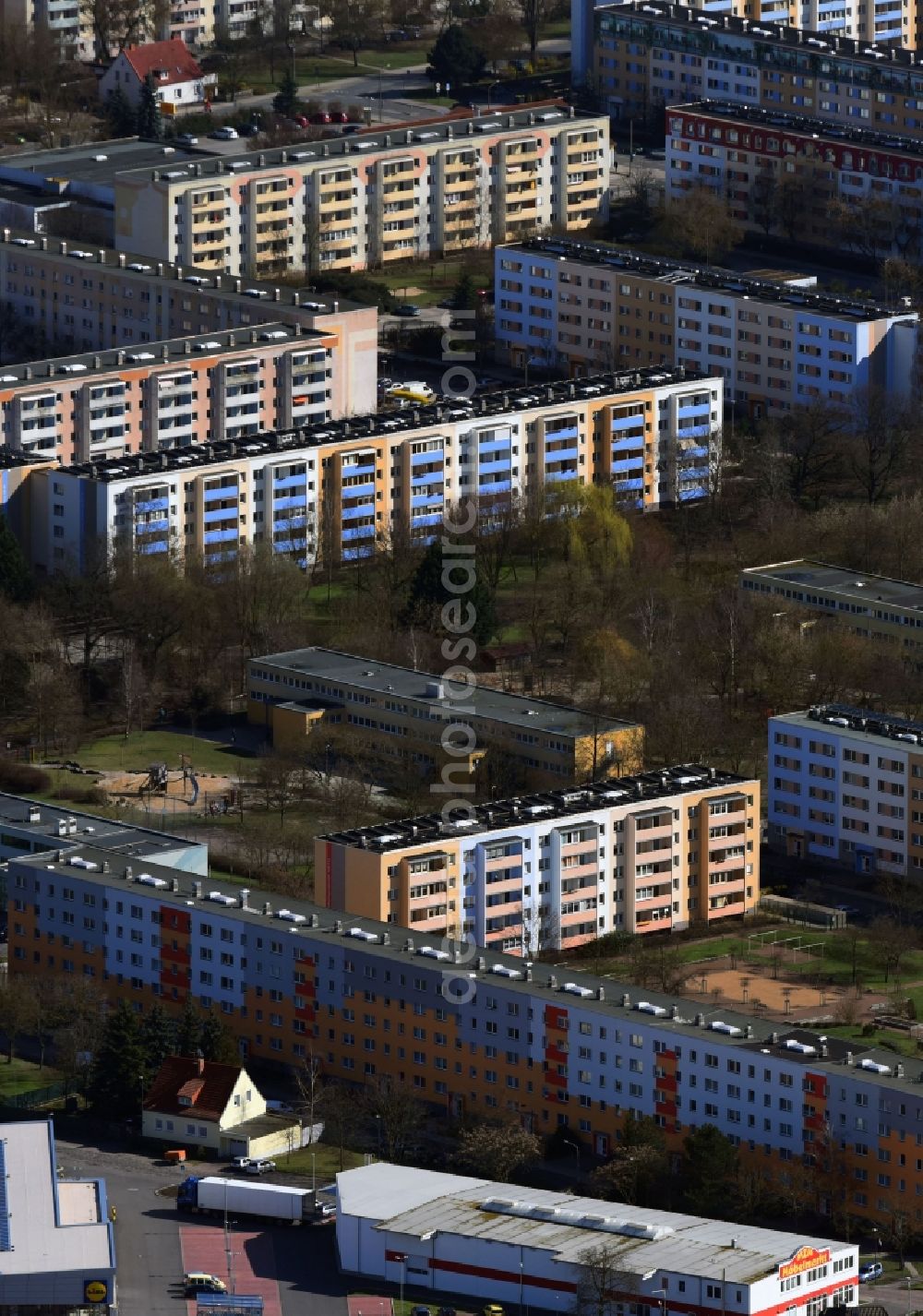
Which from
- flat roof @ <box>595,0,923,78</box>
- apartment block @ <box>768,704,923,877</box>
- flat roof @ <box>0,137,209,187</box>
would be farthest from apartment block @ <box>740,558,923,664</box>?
flat roof @ <box>595,0,923,78</box>

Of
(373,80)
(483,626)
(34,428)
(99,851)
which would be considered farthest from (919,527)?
(373,80)

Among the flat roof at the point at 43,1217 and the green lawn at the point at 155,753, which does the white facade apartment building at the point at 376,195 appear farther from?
the flat roof at the point at 43,1217

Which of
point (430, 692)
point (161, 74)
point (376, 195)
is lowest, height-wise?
point (430, 692)

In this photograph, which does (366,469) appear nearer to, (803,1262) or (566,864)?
(566,864)

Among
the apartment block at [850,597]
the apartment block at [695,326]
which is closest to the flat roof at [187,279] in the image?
the apartment block at [695,326]

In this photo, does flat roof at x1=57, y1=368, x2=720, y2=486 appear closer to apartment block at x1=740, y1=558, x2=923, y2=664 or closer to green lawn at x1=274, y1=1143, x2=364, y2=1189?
apartment block at x1=740, y1=558, x2=923, y2=664

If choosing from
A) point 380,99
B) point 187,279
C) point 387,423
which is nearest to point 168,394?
point 387,423

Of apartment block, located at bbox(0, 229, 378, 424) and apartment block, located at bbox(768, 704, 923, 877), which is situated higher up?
apartment block, located at bbox(0, 229, 378, 424)
